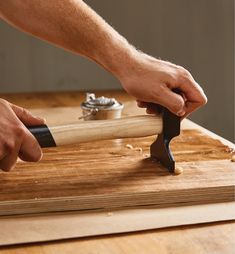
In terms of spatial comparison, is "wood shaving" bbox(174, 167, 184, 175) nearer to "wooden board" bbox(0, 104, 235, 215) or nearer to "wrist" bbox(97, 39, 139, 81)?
"wooden board" bbox(0, 104, 235, 215)

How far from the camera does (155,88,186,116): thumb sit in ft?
3.56

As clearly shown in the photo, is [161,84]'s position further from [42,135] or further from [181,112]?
[42,135]

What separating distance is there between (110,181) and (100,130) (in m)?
0.10

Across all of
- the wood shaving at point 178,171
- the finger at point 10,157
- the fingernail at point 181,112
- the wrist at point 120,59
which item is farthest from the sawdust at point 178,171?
the finger at point 10,157

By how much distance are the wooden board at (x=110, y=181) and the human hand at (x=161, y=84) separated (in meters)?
0.14

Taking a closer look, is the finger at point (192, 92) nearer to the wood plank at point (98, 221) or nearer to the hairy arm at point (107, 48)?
the hairy arm at point (107, 48)

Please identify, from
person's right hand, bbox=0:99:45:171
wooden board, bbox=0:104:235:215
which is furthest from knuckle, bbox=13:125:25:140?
wooden board, bbox=0:104:235:215

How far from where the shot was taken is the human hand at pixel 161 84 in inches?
43.1

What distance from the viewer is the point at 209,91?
285 centimetres

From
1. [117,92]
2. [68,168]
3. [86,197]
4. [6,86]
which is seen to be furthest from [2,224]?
[6,86]

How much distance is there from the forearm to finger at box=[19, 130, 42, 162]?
1.03ft

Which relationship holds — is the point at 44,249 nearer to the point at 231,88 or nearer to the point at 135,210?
the point at 135,210

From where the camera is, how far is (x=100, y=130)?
1.04 metres

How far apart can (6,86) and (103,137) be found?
164 cm
